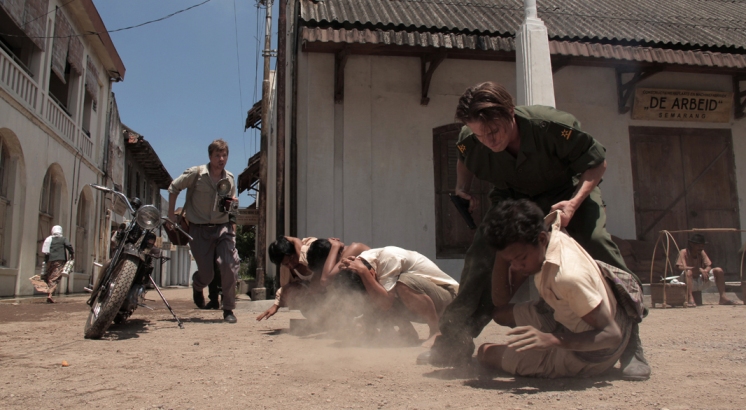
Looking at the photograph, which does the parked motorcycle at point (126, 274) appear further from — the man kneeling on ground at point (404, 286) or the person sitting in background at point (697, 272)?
the person sitting in background at point (697, 272)

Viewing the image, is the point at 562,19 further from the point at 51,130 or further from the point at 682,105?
the point at 51,130

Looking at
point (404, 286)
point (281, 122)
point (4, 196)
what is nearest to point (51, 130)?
point (4, 196)

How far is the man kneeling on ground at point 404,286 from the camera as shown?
139 inches

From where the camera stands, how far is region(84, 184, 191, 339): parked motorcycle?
3637 millimetres

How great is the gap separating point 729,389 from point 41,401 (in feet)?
8.53

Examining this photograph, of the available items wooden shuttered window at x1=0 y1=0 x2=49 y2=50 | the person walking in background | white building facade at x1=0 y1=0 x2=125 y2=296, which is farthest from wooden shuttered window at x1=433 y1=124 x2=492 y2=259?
wooden shuttered window at x1=0 y1=0 x2=49 y2=50

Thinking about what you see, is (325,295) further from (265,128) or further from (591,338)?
(265,128)

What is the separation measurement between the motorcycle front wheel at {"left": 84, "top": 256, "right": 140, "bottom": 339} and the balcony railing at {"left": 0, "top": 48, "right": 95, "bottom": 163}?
8.17 metres

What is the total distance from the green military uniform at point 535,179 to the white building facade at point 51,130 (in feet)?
33.7

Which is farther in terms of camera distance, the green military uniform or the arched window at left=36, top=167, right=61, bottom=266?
the arched window at left=36, top=167, right=61, bottom=266

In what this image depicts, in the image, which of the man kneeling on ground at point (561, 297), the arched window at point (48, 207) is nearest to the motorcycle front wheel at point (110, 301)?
the man kneeling on ground at point (561, 297)

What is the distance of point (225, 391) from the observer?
2.21 metres

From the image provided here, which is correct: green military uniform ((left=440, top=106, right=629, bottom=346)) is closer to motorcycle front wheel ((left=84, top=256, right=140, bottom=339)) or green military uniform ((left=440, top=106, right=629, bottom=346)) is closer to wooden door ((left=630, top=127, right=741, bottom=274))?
motorcycle front wheel ((left=84, top=256, right=140, bottom=339))

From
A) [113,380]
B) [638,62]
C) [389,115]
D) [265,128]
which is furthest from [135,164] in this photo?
[113,380]
